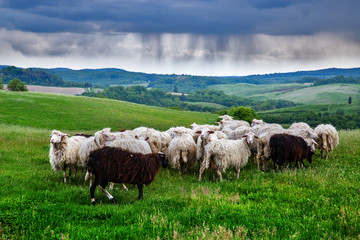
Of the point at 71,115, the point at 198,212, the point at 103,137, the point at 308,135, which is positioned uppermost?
the point at 103,137

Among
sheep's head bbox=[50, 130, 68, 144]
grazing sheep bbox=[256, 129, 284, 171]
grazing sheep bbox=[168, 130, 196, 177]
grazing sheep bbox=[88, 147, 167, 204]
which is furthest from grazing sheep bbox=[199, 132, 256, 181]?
sheep's head bbox=[50, 130, 68, 144]

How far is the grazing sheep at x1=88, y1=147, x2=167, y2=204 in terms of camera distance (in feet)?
26.5

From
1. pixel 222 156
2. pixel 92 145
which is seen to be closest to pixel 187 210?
pixel 222 156

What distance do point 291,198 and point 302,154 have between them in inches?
222

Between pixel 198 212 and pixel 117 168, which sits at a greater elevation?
pixel 117 168

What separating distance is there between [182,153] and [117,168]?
523 cm

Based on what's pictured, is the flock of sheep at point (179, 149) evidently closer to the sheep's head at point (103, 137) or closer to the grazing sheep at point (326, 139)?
the sheep's head at point (103, 137)

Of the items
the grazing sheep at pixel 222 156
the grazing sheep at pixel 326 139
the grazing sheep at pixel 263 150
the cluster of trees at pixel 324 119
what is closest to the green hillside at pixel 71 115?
the grazing sheep at pixel 326 139

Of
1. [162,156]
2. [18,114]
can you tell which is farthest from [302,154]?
[18,114]

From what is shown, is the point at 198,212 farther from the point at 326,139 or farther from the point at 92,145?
the point at 326,139

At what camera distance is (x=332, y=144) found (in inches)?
614

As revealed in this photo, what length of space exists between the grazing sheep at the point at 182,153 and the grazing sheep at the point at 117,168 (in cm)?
425

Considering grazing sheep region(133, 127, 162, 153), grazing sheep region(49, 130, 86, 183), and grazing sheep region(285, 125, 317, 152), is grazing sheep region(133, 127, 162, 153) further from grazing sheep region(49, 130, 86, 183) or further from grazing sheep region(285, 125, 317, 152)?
grazing sheep region(285, 125, 317, 152)

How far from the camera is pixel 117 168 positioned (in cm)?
815
